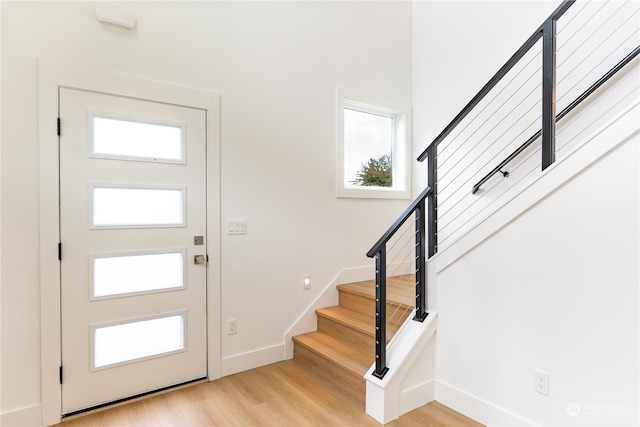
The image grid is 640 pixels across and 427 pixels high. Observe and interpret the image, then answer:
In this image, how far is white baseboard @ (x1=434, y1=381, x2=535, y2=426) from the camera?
6.72ft

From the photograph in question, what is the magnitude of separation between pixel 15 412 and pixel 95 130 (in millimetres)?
1780

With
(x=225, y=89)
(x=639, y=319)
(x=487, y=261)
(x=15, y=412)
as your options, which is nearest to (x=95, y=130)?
(x=225, y=89)

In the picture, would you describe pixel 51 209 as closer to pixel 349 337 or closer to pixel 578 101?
pixel 349 337

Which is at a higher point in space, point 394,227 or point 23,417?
point 394,227

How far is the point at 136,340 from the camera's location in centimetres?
251

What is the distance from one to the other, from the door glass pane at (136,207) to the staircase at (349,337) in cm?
148

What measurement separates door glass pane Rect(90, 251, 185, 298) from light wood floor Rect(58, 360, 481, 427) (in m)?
0.77

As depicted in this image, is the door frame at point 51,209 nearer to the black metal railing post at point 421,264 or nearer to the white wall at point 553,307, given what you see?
the black metal railing post at point 421,264

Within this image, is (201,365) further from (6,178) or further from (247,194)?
(6,178)

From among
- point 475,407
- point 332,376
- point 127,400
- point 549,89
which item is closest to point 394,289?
point 332,376

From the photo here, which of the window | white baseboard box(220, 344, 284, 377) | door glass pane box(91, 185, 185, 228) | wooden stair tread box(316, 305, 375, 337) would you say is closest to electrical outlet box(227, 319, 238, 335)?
white baseboard box(220, 344, 284, 377)

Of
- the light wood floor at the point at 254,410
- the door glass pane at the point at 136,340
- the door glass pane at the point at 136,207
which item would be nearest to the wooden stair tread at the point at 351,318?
the light wood floor at the point at 254,410

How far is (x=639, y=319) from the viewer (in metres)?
1.59

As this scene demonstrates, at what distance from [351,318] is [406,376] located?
79cm
